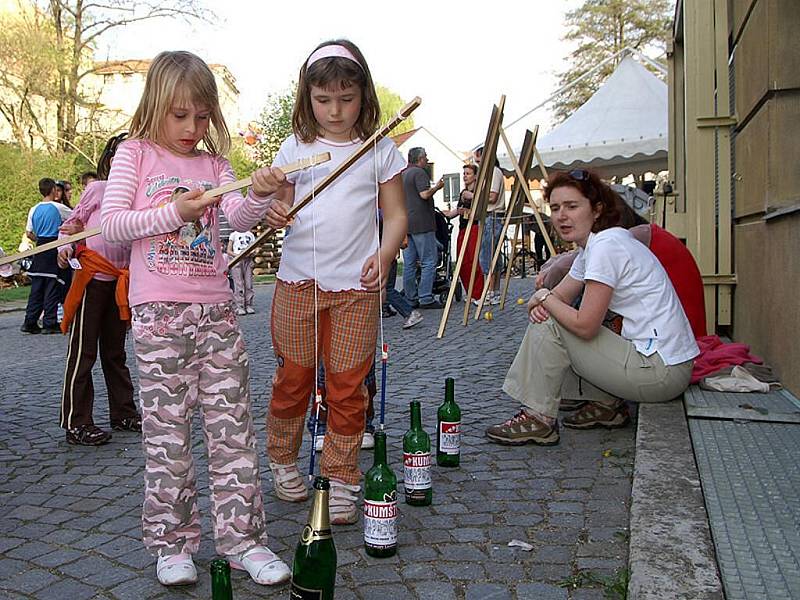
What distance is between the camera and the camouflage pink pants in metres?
2.73

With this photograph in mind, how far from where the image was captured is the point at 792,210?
14.3 feet

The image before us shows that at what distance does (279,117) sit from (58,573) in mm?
40609

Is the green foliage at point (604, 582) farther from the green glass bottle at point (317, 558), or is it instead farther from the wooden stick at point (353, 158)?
the wooden stick at point (353, 158)

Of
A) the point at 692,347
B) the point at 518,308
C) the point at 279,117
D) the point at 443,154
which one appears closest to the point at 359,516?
the point at 692,347

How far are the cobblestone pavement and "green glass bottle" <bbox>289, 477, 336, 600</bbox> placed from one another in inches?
13.9

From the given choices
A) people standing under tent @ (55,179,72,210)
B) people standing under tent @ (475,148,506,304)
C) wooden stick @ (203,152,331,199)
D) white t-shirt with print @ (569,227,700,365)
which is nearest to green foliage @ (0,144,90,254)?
people standing under tent @ (55,179,72,210)

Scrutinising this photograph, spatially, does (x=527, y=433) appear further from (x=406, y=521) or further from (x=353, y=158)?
(x=353, y=158)

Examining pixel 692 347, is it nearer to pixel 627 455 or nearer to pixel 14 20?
pixel 627 455

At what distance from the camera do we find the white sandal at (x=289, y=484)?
353 cm

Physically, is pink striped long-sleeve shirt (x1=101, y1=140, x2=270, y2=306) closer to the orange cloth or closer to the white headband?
the white headband

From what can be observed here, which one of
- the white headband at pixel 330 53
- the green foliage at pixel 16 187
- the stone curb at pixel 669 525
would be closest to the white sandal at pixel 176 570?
the stone curb at pixel 669 525

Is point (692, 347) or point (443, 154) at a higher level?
point (443, 154)

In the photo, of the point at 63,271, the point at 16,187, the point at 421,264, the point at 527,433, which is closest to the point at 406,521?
the point at 527,433

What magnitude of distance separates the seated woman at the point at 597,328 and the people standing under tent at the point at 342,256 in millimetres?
1204
